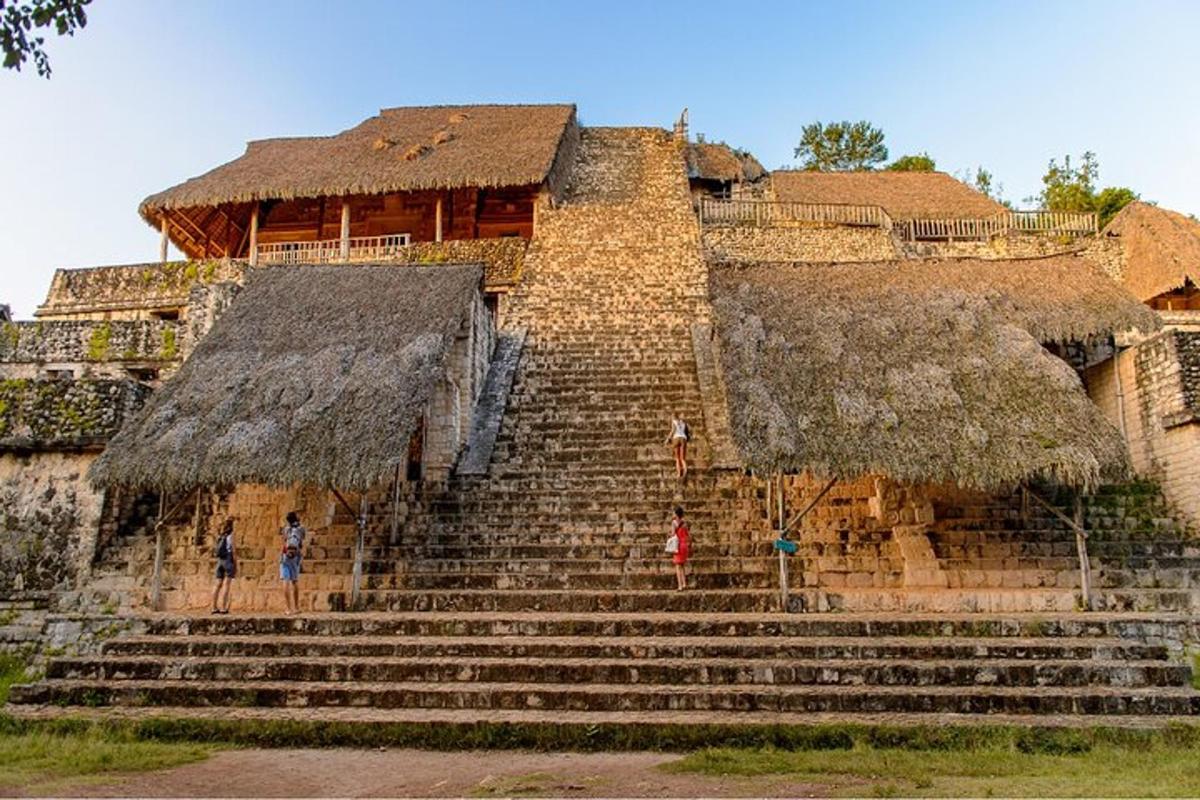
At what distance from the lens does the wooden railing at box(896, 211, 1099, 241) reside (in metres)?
21.1

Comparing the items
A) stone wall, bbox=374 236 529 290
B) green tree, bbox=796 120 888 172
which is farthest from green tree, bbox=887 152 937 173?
stone wall, bbox=374 236 529 290

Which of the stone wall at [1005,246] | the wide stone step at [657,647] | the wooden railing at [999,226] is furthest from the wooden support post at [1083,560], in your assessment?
the wooden railing at [999,226]

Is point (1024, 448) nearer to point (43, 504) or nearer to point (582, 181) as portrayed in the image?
point (43, 504)

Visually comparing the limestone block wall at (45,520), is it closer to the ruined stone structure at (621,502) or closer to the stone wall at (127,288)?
the ruined stone structure at (621,502)

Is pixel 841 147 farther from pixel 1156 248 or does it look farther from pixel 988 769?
pixel 988 769

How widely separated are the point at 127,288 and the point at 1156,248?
22038 mm

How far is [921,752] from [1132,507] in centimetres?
696

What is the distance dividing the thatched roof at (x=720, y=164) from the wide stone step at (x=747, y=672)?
20.7 metres

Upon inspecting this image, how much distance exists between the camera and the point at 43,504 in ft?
33.7

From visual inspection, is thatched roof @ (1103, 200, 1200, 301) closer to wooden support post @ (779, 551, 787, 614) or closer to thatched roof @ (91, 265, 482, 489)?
wooden support post @ (779, 551, 787, 614)

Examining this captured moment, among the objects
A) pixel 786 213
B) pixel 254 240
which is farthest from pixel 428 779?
pixel 786 213

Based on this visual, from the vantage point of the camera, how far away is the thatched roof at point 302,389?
8.70 m

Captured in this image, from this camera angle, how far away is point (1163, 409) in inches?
444

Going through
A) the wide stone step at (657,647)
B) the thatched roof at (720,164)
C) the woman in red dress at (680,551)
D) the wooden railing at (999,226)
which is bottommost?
the wide stone step at (657,647)
